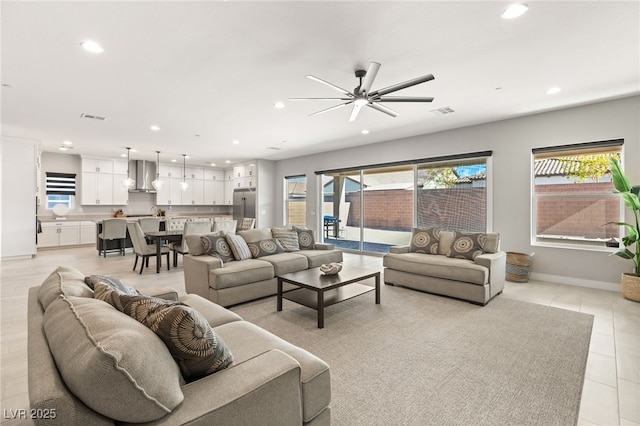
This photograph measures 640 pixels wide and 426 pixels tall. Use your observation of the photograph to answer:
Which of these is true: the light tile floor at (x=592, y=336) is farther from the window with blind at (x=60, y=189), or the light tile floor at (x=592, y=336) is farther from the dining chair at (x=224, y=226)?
the window with blind at (x=60, y=189)

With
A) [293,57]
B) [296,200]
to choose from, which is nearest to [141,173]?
[296,200]

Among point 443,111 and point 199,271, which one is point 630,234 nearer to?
point 443,111

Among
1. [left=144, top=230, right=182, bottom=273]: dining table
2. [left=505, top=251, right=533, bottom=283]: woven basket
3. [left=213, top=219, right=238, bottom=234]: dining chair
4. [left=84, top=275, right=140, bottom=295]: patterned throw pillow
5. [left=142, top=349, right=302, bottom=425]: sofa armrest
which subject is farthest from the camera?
[left=213, top=219, right=238, bottom=234]: dining chair

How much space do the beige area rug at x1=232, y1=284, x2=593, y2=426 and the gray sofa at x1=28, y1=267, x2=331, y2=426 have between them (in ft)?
2.19

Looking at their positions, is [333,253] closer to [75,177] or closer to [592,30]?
[592,30]

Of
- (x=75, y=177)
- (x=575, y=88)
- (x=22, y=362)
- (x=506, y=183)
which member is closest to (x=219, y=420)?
(x=22, y=362)

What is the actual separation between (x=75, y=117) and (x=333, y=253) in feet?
15.8

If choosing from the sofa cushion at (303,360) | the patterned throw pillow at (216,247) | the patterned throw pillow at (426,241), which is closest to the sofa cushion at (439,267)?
the patterned throw pillow at (426,241)

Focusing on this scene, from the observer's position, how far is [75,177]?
8.85 m

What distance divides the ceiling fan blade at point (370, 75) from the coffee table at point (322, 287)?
6.65ft

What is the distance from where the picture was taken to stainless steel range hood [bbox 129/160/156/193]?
9.41m

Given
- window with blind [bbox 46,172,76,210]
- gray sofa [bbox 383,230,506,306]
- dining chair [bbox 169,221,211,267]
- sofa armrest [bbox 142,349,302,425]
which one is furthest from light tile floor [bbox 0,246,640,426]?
window with blind [bbox 46,172,76,210]

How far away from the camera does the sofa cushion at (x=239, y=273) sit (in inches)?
138

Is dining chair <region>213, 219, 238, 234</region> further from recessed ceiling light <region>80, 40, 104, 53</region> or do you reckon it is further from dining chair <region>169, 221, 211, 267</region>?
recessed ceiling light <region>80, 40, 104, 53</region>
